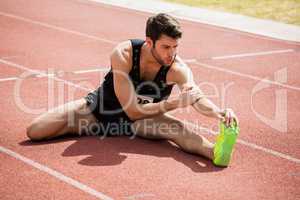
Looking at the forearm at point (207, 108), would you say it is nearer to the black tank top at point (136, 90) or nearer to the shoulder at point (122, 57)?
the black tank top at point (136, 90)

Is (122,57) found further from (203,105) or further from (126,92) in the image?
(203,105)

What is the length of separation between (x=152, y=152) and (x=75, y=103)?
1.03 m

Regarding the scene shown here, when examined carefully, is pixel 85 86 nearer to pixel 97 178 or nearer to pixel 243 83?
pixel 243 83

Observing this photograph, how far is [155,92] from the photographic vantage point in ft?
23.4

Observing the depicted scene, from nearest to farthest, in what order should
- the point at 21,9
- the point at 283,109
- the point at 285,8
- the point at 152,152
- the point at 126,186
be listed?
the point at 126,186 < the point at 152,152 < the point at 283,109 < the point at 21,9 < the point at 285,8

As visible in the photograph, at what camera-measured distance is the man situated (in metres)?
6.67

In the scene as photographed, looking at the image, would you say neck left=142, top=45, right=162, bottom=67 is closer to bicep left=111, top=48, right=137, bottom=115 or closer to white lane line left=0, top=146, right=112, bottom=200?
bicep left=111, top=48, right=137, bottom=115

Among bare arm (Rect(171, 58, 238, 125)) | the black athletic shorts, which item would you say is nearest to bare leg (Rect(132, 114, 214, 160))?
the black athletic shorts

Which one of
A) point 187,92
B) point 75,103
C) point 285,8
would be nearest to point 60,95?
point 75,103

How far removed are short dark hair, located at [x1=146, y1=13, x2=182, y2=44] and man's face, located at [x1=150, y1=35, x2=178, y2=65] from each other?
0.14ft

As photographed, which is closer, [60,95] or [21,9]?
[60,95]

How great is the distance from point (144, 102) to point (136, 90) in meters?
0.15

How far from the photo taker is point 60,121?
7.24 meters

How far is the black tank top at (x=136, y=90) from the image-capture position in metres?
7.06
